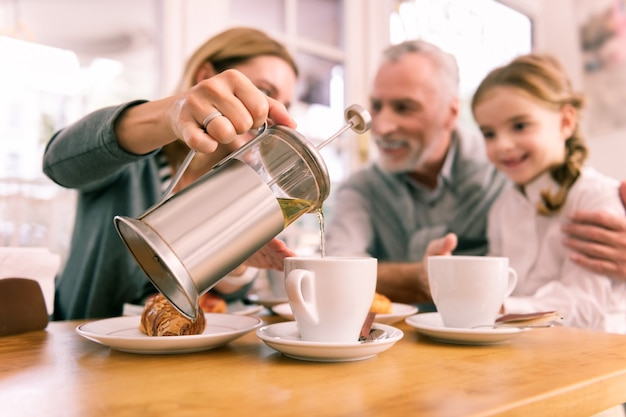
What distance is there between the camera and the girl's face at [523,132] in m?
1.28

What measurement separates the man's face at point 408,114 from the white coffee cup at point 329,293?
1.16m

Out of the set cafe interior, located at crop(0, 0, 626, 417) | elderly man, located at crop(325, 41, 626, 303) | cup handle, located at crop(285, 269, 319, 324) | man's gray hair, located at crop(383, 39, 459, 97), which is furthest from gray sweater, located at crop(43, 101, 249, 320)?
man's gray hair, located at crop(383, 39, 459, 97)

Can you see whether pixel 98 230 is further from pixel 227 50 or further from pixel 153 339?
pixel 153 339

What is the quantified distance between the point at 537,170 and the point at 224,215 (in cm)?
103

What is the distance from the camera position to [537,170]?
1.29 metres

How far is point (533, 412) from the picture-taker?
1.26 feet

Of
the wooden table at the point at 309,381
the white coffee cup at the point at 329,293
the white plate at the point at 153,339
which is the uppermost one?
the white coffee cup at the point at 329,293

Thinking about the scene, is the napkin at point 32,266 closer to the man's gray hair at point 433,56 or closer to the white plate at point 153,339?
the white plate at point 153,339

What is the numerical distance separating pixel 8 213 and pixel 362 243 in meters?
0.95

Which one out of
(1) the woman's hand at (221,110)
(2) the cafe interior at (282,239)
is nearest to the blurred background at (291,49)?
(2) the cafe interior at (282,239)

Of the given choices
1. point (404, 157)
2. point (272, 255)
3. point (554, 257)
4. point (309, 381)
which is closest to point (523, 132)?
point (554, 257)

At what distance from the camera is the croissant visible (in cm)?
58

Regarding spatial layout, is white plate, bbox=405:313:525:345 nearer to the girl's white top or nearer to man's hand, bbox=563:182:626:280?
the girl's white top

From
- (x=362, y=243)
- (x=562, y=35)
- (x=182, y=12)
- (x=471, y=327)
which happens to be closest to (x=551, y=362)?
(x=471, y=327)
